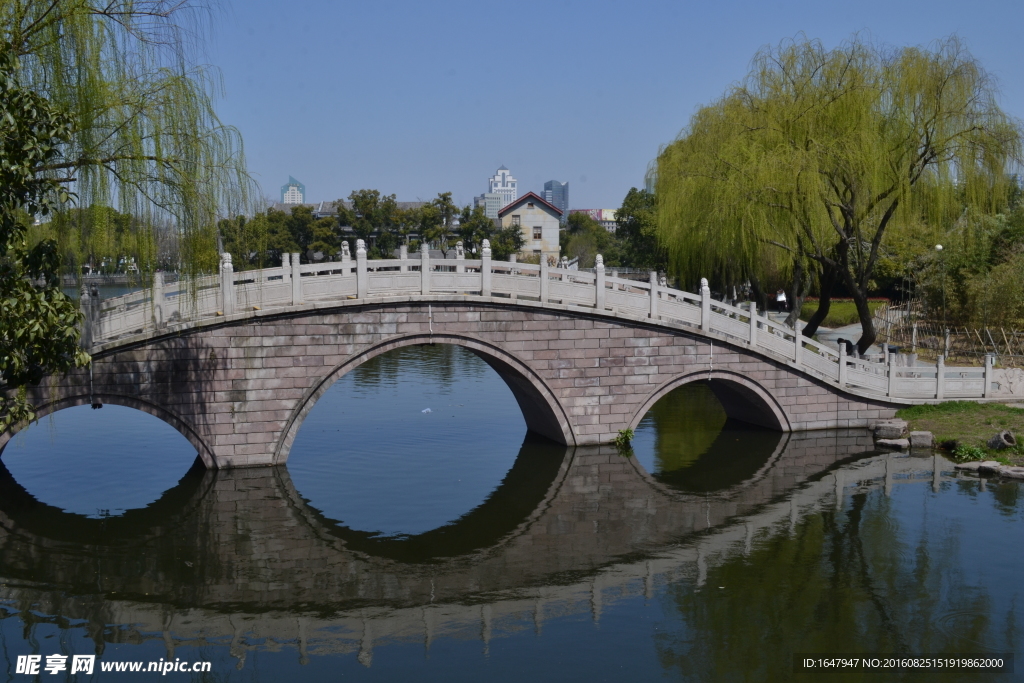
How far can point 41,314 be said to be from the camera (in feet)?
31.4

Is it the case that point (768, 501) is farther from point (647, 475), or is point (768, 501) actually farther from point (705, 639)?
point (705, 639)

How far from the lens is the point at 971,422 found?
17.4 m

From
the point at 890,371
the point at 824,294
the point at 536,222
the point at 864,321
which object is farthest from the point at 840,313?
the point at 536,222

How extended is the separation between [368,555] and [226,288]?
5160mm

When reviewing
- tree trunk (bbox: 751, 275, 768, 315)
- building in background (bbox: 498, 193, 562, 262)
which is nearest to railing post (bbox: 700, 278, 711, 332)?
tree trunk (bbox: 751, 275, 768, 315)

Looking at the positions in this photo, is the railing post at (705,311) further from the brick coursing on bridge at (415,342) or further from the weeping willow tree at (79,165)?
the weeping willow tree at (79,165)

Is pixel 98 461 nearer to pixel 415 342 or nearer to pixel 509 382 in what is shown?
pixel 415 342

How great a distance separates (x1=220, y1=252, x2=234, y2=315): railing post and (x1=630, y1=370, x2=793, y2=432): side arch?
25.2 ft

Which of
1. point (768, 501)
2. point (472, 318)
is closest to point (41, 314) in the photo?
point (472, 318)

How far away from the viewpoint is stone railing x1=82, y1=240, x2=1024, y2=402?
45.8 feet

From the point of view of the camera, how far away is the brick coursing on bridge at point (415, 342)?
46.3ft

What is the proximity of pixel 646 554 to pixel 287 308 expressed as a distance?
23.2 ft

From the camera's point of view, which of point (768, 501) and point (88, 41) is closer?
point (88, 41)

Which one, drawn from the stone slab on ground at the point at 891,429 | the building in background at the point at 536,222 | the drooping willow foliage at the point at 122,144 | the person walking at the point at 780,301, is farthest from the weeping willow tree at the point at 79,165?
the building in background at the point at 536,222
